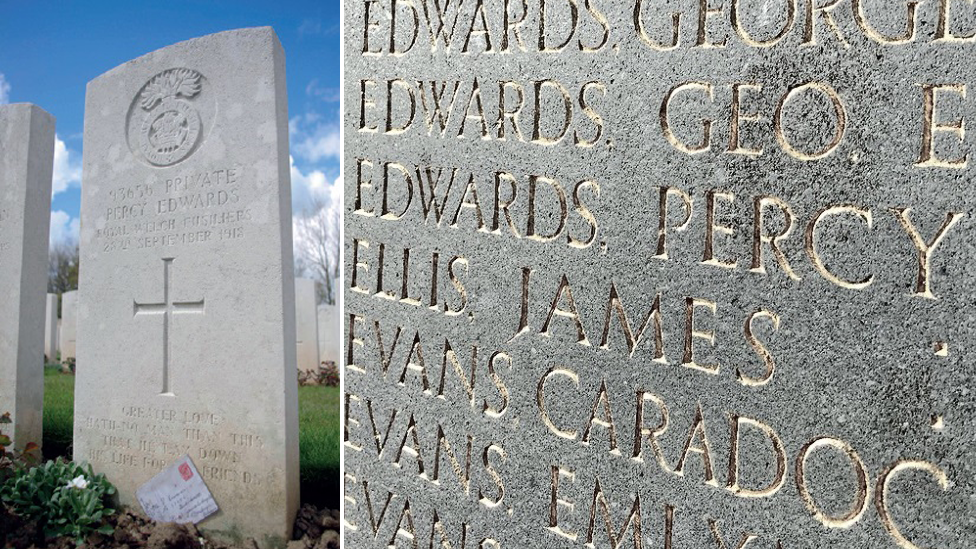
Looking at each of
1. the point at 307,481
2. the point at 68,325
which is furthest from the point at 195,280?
the point at 68,325

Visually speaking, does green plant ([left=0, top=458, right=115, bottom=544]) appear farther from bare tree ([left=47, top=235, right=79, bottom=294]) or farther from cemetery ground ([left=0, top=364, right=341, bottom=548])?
bare tree ([left=47, top=235, right=79, bottom=294])

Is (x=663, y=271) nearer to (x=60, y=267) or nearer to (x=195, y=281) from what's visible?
(x=195, y=281)

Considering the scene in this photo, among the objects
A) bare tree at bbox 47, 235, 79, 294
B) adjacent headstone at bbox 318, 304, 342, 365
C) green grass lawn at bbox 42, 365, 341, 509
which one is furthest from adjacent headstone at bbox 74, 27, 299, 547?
bare tree at bbox 47, 235, 79, 294

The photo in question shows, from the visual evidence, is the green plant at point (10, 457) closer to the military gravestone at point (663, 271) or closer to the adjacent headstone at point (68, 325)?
the military gravestone at point (663, 271)

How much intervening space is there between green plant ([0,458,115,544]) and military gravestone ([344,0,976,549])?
275 cm

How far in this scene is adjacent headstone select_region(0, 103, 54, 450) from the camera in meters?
5.30

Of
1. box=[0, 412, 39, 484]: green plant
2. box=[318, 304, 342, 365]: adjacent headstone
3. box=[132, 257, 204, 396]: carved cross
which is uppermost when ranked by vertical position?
box=[132, 257, 204, 396]: carved cross

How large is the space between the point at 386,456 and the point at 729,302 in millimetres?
1125

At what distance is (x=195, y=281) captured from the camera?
4324 millimetres

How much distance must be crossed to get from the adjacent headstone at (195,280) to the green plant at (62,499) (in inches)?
4.5

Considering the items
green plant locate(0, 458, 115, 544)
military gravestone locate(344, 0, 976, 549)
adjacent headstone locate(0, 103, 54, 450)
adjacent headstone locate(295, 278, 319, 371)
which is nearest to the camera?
military gravestone locate(344, 0, 976, 549)

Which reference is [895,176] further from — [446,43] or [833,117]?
[446,43]

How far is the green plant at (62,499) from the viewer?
168 inches

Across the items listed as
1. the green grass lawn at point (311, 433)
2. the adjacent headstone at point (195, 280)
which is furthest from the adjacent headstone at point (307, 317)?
the adjacent headstone at point (195, 280)
